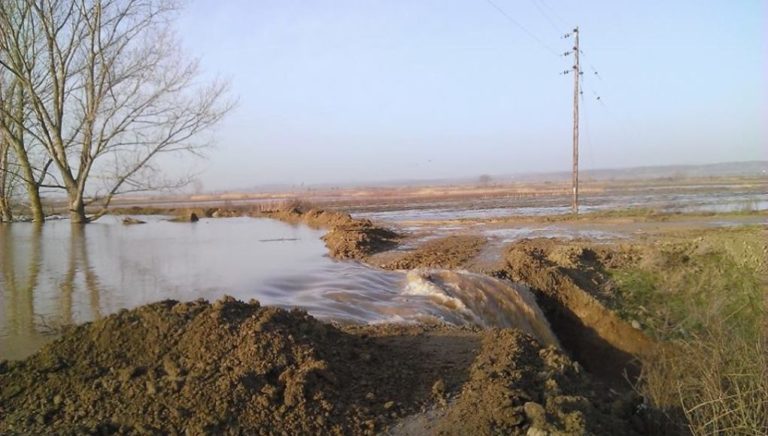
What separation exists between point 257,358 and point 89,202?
804 inches

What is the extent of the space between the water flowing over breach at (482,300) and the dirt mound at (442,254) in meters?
2.05

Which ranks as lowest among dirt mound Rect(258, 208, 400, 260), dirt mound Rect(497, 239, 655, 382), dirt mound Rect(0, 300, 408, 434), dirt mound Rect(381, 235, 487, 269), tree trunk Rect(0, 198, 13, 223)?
dirt mound Rect(497, 239, 655, 382)

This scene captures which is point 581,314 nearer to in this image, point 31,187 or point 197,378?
point 197,378

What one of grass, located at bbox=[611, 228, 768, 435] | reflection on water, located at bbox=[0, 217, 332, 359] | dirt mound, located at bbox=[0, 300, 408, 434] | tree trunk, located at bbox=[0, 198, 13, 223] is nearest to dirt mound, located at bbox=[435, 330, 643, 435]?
dirt mound, located at bbox=[0, 300, 408, 434]

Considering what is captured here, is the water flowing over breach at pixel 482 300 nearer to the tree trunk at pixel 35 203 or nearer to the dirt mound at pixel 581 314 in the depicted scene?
the dirt mound at pixel 581 314

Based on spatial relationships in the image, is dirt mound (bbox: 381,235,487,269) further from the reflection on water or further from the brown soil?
the brown soil

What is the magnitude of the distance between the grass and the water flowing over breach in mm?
2313

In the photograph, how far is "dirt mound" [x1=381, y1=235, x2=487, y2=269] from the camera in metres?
14.8

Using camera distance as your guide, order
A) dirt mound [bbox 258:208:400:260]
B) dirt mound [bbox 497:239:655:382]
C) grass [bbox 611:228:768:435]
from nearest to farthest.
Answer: grass [bbox 611:228:768:435] → dirt mound [bbox 497:239:655:382] → dirt mound [bbox 258:208:400:260]

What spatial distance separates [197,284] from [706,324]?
26.7ft

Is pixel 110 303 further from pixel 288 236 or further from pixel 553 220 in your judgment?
pixel 553 220

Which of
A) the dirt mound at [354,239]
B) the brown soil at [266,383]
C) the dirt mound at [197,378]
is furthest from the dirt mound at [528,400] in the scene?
the dirt mound at [354,239]

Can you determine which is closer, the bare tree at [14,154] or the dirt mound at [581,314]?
the dirt mound at [581,314]

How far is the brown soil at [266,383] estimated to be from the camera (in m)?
4.60
